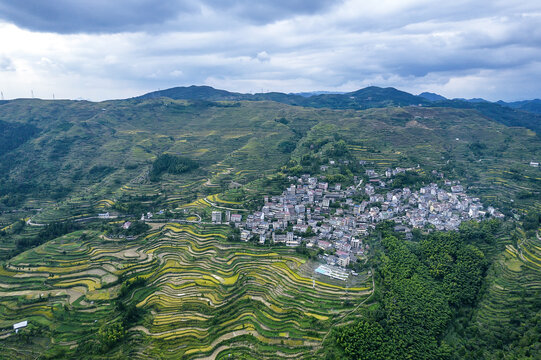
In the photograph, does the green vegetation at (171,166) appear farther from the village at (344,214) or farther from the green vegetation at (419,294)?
the green vegetation at (419,294)

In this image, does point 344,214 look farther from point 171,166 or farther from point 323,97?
point 323,97

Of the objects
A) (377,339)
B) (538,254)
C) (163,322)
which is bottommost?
(163,322)

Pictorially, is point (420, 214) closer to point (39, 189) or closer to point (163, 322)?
point (163, 322)

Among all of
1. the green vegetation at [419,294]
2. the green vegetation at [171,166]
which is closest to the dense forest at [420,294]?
the green vegetation at [419,294]

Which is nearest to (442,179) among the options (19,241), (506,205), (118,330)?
(506,205)

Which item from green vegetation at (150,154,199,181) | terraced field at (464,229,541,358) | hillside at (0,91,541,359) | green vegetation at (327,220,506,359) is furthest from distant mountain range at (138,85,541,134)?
terraced field at (464,229,541,358)

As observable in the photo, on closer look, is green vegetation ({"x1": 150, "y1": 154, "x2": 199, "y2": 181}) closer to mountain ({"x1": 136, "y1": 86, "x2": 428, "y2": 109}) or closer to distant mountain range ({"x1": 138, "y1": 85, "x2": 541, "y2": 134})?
distant mountain range ({"x1": 138, "y1": 85, "x2": 541, "y2": 134})
